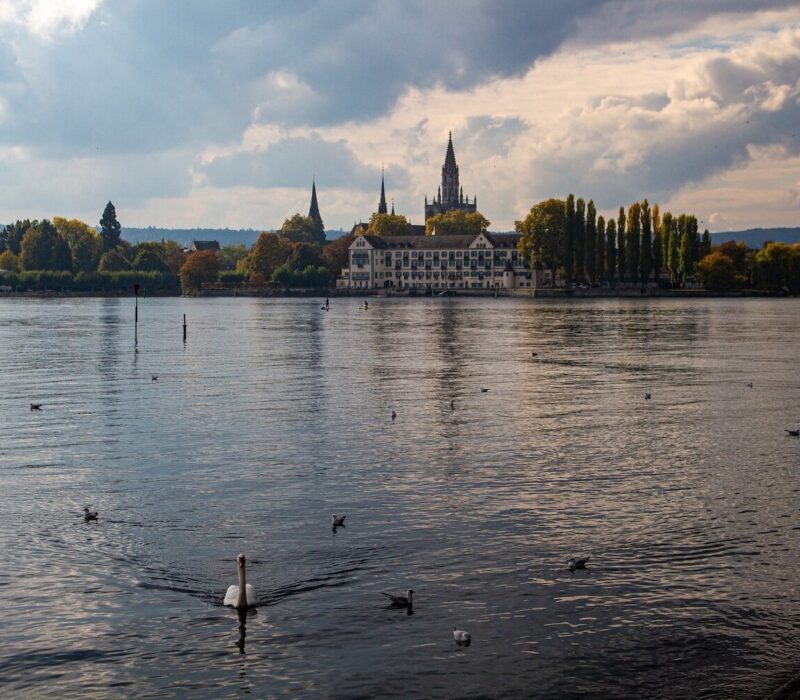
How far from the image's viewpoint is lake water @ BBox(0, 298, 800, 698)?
1764cm

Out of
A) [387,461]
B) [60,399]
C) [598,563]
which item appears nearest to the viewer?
[598,563]

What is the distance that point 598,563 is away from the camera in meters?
22.8

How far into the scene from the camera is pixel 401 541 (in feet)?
80.1

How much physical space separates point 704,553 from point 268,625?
10.0 metres

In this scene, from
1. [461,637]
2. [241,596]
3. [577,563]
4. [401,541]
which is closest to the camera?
[461,637]

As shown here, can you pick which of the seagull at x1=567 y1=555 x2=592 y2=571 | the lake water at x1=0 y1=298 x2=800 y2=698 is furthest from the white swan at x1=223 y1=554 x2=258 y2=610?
the seagull at x1=567 y1=555 x2=592 y2=571

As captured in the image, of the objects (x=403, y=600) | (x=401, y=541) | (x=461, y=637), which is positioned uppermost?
(x=401, y=541)

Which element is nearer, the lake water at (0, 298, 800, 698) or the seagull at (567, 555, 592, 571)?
the lake water at (0, 298, 800, 698)

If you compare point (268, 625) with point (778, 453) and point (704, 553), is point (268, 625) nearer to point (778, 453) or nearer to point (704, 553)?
point (704, 553)

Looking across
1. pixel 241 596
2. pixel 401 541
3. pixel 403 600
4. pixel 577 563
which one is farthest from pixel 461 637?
pixel 401 541

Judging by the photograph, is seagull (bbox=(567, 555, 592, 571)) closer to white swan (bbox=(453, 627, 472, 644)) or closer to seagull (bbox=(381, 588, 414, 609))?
seagull (bbox=(381, 588, 414, 609))

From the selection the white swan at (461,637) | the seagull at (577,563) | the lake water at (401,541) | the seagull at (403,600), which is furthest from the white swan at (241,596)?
the seagull at (577,563)

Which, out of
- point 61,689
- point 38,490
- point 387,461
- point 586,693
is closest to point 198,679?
point 61,689

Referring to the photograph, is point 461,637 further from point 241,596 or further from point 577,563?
point 577,563
